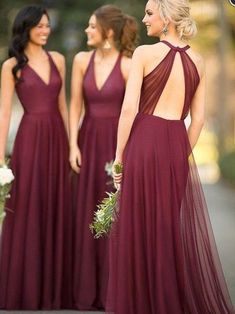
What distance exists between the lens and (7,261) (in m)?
Answer: 9.15

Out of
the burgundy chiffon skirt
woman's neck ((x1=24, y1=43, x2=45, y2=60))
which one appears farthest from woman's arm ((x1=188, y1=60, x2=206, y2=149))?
woman's neck ((x1=24, y1=43, x2=45, y2=60))

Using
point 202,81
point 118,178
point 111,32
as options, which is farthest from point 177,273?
point 111,32

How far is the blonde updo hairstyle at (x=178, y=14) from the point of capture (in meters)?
7.37

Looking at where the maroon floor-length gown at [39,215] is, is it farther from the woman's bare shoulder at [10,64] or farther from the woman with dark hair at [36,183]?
the woman's bare shoulder at [10,64]

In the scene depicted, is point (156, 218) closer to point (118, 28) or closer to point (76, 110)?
point (76, 110)

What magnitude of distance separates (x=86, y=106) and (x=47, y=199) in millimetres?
774

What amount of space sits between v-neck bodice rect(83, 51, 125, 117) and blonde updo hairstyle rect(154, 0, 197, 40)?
5.59 ft

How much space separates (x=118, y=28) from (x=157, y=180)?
85.1 inches

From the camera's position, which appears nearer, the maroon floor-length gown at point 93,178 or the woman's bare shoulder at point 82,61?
the maroon floor-length gown at point 93,178

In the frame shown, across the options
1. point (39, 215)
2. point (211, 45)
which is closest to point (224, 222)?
Result: point (39, 215)

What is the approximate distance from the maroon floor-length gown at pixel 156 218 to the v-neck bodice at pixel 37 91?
1661 millimetres

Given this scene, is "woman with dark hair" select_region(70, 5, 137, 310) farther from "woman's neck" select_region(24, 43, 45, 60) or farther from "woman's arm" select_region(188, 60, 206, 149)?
"woman's arm" select_region(188, 60, 206, 149)

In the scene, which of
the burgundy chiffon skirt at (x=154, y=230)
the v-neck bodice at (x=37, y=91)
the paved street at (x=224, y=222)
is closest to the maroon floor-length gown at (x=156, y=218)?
the burgundy chiffon skirt at (x=154, y=230)

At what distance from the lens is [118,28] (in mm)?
9242
